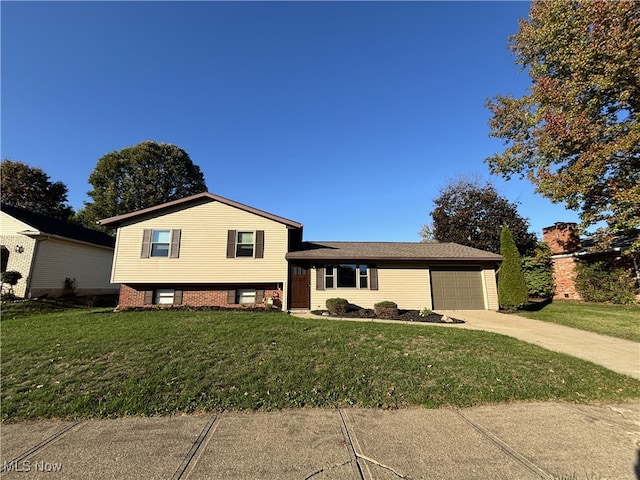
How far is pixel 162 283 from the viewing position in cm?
1362

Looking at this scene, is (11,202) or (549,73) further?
(11,202)

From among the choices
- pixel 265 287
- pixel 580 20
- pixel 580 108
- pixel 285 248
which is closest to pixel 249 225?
pixel 285 248

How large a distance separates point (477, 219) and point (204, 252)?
20.9 m

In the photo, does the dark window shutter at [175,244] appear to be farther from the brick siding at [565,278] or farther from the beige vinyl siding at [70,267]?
the brick siding at [565,278]

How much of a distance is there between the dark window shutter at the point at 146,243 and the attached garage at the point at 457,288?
46.0 feet

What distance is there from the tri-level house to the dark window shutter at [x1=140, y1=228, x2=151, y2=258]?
4 cm

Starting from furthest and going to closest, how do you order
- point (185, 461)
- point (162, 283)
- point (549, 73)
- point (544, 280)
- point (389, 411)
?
point (544, 280)
point (549, 73)
point (162, 283)
point (389, 411)
point (185, 461)

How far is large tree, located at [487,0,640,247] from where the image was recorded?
11.6 metres

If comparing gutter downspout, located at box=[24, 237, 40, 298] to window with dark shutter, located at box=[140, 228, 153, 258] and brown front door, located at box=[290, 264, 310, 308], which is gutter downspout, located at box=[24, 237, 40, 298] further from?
brown front door, located at box=[290, 264, 310, 308]

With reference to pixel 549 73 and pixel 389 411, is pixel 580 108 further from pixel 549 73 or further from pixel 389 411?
pixel 389 411

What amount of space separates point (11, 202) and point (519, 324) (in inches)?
1549

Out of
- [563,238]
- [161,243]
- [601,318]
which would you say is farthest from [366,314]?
[563,238]

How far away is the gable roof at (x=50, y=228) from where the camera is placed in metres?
14.8

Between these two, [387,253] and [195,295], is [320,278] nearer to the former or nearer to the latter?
[387,253]
